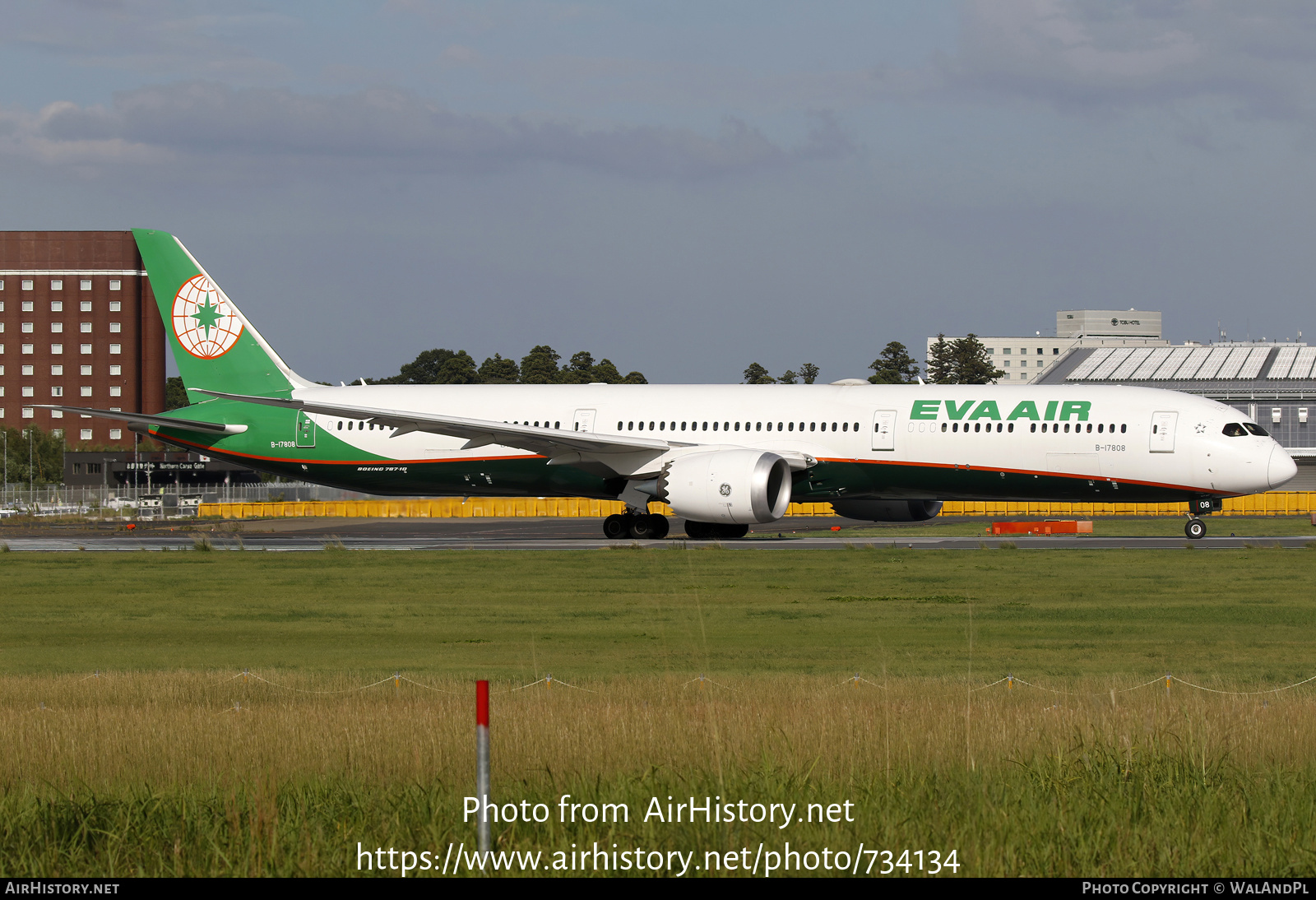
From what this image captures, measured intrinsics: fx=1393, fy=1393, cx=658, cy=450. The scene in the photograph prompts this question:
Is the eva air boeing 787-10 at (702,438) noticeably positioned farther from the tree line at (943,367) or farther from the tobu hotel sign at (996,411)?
the tree line at (943,367)

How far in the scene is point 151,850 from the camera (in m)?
8.09

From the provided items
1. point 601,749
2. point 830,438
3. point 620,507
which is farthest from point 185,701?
point 620,507

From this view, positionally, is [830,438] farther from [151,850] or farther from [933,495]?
[151,850]

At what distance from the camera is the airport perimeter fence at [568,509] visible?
67.2 meters

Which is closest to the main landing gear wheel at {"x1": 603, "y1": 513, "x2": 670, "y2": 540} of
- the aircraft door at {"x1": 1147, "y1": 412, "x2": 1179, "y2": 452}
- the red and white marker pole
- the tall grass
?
the aircraft door at {"x1": 1147, "y1": 412, "x2": 1179, "y2": 452}

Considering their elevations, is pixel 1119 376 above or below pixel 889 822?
above

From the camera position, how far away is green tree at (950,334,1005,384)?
139 metres

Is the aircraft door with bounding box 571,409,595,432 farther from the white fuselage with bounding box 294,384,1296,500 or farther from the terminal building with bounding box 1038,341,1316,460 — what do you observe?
the terminal building with bounding box 1038,341,1316,460

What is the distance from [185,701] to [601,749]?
213 inches

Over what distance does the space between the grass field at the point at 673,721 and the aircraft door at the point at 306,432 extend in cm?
1333

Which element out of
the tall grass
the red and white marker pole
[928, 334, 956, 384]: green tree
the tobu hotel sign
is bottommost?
the tall grass

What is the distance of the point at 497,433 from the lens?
3519 centimetres

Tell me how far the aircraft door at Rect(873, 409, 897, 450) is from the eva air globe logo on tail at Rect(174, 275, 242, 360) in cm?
1905

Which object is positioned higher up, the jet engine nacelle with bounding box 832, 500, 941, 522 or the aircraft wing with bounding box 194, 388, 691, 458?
the aircraft wing with bounding box 194, 388, 691, 458
